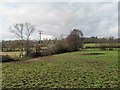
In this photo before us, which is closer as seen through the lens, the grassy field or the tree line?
the grassy field

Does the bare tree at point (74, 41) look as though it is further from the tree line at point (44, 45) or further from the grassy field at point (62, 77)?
the grassy field at point (62, 77)

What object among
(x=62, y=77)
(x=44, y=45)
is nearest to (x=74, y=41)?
(x=44, y=45)

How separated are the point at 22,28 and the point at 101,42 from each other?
2919 centimetres

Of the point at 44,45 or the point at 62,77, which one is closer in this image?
the point at 62,77

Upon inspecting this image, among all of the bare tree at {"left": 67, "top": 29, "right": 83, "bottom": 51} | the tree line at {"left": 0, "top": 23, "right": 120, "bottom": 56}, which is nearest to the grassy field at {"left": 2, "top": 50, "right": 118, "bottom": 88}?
the tree line at {"left": 0, "top": 23, "right": 120, "bottom": 56}

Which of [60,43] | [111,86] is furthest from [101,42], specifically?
[111,86]

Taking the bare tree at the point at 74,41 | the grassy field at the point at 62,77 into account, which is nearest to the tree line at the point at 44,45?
the bare tree at the point at 74,41

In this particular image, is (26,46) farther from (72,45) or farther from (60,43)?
(72,45)

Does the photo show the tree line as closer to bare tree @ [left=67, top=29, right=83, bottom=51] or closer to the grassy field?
bare tree @ [left=67, top=29, right=83, bottom=51]

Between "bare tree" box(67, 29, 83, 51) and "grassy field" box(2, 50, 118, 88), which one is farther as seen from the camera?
"bare tree" box(67, 29, 83, 51)

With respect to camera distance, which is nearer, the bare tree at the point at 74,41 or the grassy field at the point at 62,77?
the grassy field at the point at 62,77

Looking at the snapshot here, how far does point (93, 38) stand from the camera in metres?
72.1

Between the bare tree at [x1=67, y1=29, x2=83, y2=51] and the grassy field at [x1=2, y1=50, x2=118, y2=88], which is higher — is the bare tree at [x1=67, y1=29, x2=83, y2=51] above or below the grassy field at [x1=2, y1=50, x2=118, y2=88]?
above

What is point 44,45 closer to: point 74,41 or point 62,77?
point 74,41
